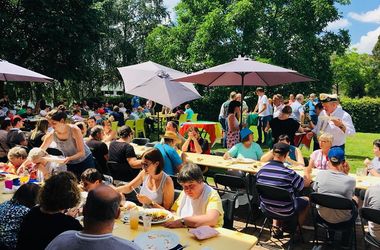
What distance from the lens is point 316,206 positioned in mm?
4332

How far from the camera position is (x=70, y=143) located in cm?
533

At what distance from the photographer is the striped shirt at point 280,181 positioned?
427 cm

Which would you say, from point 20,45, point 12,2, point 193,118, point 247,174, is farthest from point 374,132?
point 12,2

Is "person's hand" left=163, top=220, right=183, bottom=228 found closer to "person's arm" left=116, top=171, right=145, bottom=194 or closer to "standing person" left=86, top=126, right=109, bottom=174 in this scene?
"person's arm" left=116, top=171, right=145, bottom=194

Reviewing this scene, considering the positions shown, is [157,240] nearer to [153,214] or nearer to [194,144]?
[153,214]

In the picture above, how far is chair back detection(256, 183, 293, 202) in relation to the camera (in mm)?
4187

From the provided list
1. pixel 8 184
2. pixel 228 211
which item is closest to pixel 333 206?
pixel 228 211

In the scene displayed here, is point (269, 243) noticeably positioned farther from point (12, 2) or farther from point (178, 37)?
point (178, 37)

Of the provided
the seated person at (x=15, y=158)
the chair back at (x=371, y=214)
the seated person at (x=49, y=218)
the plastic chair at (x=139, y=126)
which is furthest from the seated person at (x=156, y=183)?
the plastic chair at (x=139, y=126)

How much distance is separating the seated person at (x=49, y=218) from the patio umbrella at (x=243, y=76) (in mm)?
3924

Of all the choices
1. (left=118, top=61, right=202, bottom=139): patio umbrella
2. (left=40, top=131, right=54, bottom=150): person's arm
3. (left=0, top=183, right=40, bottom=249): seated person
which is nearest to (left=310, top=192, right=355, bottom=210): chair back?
(left=0, top=183, right=40, bottom=249): seated person

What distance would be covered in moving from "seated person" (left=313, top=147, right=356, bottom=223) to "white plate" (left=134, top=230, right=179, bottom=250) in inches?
88.5

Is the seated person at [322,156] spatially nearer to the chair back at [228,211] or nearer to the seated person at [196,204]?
the chair back at [228,211]

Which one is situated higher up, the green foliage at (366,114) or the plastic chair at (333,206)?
the green foliage at (366,114)
